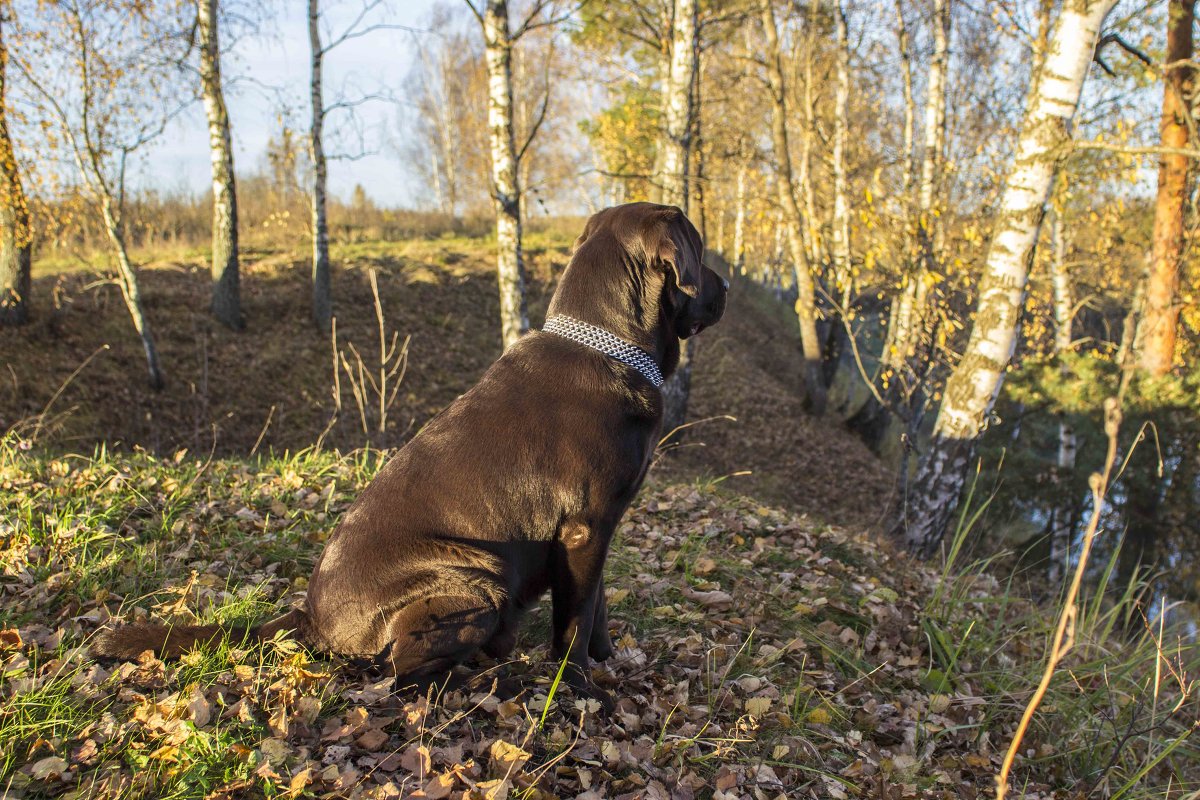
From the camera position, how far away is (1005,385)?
1223cm

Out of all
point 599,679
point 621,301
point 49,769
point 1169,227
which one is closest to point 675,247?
point 621,301

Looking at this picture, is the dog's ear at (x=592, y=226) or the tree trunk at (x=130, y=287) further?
the tree trunk at (x=130, y=287)

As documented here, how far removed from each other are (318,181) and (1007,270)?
13.2 m

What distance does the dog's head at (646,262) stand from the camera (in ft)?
10.1

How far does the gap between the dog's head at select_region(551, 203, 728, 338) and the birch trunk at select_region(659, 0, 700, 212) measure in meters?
6.74

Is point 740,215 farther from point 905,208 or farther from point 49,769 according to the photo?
point 49,769

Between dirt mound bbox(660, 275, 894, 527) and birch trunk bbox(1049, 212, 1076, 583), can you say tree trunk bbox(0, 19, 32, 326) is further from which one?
birch trunk bbox(1049, 212, 1076, 583)

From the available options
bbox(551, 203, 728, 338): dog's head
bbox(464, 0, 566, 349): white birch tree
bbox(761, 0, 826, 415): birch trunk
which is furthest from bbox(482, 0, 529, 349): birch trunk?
bbox(551, 203, 728, 338): dog's head

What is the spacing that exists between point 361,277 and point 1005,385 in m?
13.8

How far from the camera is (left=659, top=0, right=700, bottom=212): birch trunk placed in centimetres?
984

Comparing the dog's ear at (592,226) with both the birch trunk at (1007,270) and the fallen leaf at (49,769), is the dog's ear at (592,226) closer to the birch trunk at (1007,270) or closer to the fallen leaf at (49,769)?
the fallen leaf at (49,769)

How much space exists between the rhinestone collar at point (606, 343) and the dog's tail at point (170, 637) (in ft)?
5.17

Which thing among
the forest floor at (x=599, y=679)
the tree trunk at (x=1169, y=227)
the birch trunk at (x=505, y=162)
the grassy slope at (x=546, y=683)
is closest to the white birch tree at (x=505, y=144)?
the birch trunk at (x=505, y=162)

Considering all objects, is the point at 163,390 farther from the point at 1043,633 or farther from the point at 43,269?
the point at 1043,633
